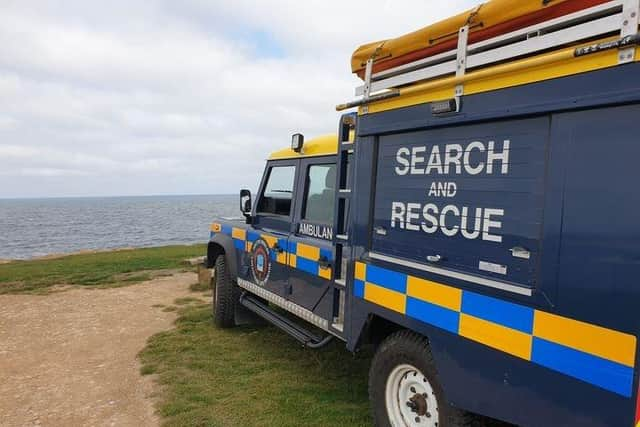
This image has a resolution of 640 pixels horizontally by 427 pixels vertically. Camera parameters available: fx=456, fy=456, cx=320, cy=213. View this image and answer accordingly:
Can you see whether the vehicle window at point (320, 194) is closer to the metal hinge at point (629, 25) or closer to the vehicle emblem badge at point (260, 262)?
the vehicle emblem badge at point (260, 262)

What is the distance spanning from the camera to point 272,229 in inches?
190

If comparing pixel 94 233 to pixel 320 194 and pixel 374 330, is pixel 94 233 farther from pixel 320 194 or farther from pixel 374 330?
pixel 374 330

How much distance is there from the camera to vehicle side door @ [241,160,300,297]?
14.8ft

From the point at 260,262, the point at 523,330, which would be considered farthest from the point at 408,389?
the point at 260,262

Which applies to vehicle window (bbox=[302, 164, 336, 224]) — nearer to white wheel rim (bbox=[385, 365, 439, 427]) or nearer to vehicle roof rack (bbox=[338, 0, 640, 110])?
vehicle roof rack (bbox=[338, 0, 640, 110])

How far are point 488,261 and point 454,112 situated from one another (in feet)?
2.67

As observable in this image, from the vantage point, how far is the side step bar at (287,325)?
3942 mm

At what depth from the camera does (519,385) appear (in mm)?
2080

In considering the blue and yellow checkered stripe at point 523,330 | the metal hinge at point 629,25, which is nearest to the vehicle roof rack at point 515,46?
the metal hinge at point 629,25

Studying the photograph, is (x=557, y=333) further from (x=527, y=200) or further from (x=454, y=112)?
(x=454, y=112)

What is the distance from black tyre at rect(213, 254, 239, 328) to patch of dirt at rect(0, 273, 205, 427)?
35.1 inches

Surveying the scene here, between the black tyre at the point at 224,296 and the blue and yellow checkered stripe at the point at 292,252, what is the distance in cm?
43

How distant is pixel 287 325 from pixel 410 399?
1.91m

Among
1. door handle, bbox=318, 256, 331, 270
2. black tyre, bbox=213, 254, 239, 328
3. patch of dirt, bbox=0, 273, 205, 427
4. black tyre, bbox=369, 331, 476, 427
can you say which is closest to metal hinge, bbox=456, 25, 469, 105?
black tyre, bbox=369, 331, 476, 427
